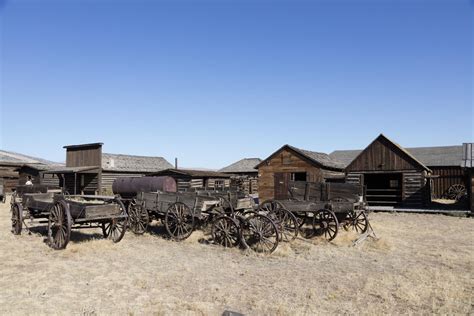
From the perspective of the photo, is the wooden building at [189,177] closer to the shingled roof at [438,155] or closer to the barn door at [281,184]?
the barn door at [281,184]

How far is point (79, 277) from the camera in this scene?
25.1 feet

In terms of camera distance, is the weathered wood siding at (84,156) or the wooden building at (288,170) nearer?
the wooden building at (288,170)

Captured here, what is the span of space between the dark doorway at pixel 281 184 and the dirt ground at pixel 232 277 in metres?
14.5

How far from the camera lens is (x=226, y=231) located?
10914 mm

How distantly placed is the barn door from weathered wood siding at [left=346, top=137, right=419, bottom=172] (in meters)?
4.59

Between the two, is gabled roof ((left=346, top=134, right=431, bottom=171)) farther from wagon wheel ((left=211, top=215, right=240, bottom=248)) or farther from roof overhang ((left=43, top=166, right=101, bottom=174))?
roof overhang ((left=43, top=166, right=101, bottom=174))

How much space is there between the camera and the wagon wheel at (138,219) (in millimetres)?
13453

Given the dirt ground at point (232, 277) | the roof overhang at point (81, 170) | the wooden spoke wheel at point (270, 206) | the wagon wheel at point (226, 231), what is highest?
the roof overhang at point (81, 170)

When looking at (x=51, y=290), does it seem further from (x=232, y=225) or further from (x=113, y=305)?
(x=232, y=225)

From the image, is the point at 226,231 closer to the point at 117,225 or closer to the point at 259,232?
the point at 259,232

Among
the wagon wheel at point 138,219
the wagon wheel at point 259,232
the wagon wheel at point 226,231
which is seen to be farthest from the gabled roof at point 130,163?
the wagon wheel at point 259,232

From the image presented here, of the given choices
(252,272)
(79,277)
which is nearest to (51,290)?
(79,277)

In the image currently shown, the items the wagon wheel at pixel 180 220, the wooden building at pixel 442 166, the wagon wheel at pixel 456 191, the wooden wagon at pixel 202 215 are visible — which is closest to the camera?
the wooden wagon at pixel 202 215

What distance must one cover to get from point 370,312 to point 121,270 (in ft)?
17.5
